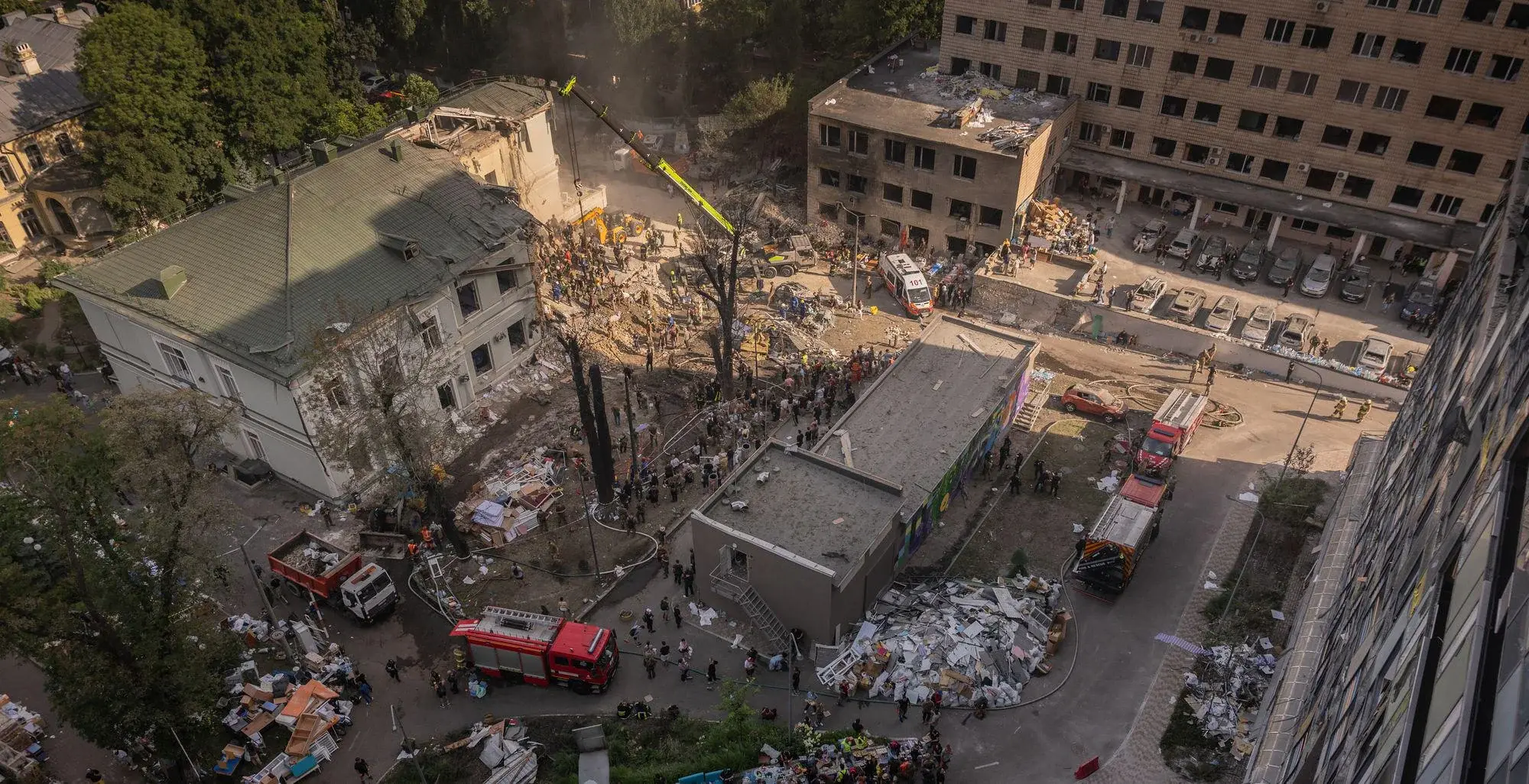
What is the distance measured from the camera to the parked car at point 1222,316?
4919cm

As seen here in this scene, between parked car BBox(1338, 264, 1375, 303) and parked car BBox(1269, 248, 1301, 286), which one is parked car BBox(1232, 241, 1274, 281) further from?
parked car BBox(1338, 264, 1375, 303)

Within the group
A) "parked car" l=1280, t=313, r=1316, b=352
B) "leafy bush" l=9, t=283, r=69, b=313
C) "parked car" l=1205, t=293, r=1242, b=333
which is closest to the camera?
"parked car" l=1280, t=313, r=1316, b=352

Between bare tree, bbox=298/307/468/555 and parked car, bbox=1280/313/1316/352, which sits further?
parked car, bbox=1280/313/1316/352

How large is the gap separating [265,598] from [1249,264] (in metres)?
52.2

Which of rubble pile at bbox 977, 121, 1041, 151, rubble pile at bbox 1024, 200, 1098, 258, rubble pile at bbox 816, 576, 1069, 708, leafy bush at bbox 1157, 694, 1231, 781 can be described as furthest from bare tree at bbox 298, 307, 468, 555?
rubble pile at bbox 1024, 200, 1098, 258

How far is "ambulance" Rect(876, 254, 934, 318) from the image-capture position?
52750 millimetres

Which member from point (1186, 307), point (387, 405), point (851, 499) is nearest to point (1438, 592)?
point (851, 499)

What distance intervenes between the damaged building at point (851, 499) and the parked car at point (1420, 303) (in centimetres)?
2322

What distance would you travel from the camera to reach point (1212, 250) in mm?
54500

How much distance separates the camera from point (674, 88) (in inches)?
2977

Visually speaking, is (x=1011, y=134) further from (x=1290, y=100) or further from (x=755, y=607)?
(x=755, y=607)

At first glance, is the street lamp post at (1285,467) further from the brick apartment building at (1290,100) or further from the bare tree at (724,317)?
the bare tree at (724,317)

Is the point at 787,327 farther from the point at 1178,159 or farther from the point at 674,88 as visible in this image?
the point at 674,88

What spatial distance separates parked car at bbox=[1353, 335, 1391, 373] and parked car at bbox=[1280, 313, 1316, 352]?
260 centimetres
